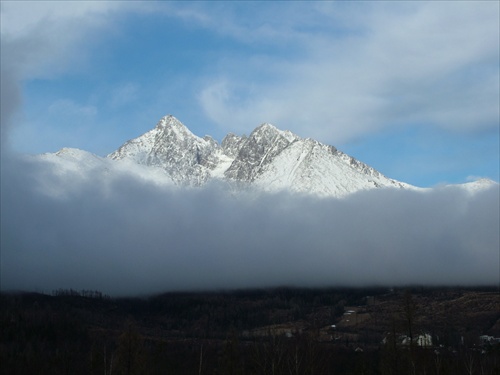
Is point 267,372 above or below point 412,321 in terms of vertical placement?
below

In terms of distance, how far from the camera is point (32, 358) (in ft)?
523

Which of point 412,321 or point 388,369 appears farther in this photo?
point 388,369

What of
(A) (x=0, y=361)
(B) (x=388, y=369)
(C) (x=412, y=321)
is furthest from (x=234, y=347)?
(A) (x=0, y=361)

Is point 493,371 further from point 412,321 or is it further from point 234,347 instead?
point 234,347

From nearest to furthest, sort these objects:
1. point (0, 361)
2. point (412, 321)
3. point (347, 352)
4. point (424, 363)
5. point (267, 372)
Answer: point (412, 321) → point (424, 363) → point (267, 372) → point (0, 361) → point (347, 352)

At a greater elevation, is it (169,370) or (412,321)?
(412,321)

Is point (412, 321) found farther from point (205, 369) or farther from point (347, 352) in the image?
point (347, 352)

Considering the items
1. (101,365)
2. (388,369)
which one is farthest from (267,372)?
(101,365)

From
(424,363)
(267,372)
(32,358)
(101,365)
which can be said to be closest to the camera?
(424,363)

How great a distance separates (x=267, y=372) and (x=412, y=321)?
1182 inches

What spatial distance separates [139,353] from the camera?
360ft

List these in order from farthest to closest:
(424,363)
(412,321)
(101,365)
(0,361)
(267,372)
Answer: (0,361) → (101,365) → (267,372) → (424,363) → (412,321)

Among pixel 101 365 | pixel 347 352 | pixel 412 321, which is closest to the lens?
pixel 412 321

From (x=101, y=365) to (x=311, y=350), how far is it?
137 ft
